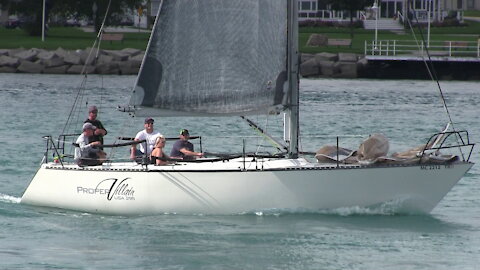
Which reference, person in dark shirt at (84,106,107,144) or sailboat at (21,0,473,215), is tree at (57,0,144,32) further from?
sailboat at (21,0,473,215)

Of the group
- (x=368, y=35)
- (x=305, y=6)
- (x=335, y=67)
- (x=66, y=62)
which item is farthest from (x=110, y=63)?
(x=305, y=6)

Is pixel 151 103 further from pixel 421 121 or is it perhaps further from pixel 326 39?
pixel 326 39

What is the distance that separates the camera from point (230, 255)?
2091 centimetres

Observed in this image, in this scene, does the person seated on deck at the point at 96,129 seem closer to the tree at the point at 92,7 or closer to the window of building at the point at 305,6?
the tree at the point at 92,7

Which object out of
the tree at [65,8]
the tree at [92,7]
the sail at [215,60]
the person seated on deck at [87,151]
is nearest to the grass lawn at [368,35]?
Answer: the tree at [92,7]

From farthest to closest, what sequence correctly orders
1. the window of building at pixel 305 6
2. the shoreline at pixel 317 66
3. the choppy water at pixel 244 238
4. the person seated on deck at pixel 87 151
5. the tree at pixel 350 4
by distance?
1. the window of building at pixel 305 6
2. the tree at pixel 350 4
3. the shoreline at pixel 317 66
4. the person seated on deck at pixel 87 151
5. the choppy water at pixel 244 238

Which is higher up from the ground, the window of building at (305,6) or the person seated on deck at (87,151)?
the window of building at (305,6)

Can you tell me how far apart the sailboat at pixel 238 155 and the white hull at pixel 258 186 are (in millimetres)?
17

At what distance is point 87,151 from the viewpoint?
2409 cm

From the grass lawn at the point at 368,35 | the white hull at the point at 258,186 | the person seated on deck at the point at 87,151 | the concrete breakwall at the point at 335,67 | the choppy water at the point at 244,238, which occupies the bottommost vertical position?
the concrete breakwall at the point at 335,67

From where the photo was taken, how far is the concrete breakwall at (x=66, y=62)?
242 feet

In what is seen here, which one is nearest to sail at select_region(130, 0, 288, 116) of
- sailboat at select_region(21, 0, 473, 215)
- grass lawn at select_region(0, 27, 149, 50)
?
sailboat at select_region(21, 0, 473, 215)

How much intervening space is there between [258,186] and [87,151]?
333 cm

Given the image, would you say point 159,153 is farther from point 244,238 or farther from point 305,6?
point 305,6
